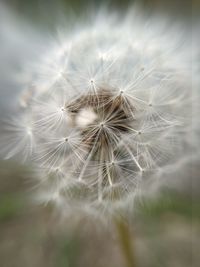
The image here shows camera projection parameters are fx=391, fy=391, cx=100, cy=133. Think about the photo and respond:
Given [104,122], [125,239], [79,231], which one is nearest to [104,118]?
[104,122]

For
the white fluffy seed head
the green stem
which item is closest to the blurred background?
the green stem

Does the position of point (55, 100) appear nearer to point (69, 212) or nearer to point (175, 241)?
point (69, 212)

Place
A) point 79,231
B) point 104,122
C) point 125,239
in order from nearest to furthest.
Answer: point 104,122 < point 125,239 < point 79,231

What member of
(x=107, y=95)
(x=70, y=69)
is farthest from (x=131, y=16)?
(x=107, y=95)

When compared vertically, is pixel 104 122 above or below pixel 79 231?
above

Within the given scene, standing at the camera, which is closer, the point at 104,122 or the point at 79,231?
the point at 104,122

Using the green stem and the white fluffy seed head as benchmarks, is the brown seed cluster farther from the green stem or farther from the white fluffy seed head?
the green stem

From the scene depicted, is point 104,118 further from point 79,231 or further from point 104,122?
point 79,231

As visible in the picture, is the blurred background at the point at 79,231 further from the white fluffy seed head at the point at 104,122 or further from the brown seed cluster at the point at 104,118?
the brown seed cluster at the point at 104,118

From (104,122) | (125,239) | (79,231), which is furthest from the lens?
(79,231)
